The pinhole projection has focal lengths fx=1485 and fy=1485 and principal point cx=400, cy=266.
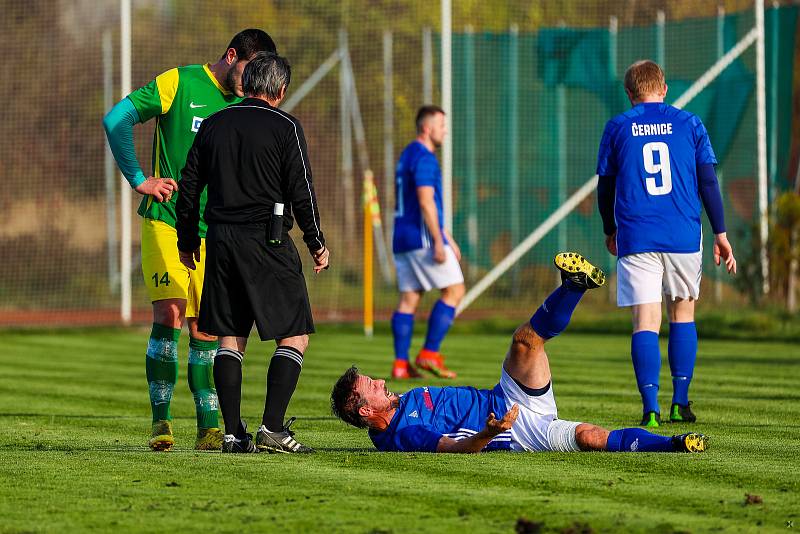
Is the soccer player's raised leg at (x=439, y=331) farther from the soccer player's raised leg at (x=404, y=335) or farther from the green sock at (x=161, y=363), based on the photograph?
the green sock at (x=161, y=363)

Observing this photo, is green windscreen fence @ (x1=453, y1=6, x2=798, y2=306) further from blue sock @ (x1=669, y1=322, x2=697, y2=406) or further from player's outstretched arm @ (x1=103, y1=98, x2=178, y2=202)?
player's outstretched arm @ (x1=103, y1=98, x2=178, y2=202)

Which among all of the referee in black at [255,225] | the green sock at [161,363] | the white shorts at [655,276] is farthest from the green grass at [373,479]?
the white shorts at [655,276]

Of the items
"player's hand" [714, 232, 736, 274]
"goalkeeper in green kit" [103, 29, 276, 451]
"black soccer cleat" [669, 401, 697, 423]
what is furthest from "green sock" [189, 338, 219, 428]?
"player's hand" [714, 232, 736, 274]

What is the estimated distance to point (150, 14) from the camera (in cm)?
2548

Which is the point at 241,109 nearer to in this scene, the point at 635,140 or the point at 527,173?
the point at 635,140

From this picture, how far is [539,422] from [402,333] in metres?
6.40

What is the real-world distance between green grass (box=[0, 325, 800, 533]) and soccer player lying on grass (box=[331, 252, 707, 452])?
12cm

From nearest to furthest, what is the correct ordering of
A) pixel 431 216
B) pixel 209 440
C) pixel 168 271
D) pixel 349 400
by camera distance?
pixel 349 400, pixel 209 440, pixel 168 271, pixel 431 216

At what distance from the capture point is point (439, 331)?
44.3 ft

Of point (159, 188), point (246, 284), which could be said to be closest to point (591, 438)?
point (246, 284)

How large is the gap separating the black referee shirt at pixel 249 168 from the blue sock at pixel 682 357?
9.39ft

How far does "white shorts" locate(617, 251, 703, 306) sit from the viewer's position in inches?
347

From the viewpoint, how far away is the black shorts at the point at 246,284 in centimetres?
697

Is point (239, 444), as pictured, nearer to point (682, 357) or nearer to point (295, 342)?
point (295, 342)
